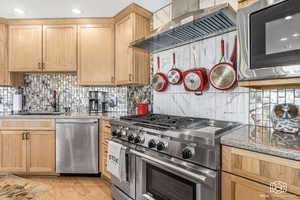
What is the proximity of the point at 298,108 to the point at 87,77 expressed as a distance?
260 cm

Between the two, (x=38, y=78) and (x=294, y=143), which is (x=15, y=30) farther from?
(x=294, y=143)

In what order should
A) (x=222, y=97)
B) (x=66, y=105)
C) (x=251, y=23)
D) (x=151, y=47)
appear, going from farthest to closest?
(x=66, y=105)
(x=151, y=47)
(x=222, y=97)
(x=251, y=23)

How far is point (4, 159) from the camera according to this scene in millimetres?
2602

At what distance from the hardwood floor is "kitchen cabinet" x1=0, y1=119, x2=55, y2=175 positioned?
0.20 m

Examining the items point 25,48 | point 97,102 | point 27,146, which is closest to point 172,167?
point 97,102

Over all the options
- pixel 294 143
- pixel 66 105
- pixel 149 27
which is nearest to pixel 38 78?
pixel 66 105

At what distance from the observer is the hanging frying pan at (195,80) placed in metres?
1.81

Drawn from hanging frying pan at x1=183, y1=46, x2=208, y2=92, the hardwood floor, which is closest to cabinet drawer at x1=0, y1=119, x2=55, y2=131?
the hardwood floor

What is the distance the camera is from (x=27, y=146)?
2.58 m

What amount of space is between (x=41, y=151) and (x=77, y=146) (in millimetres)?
562

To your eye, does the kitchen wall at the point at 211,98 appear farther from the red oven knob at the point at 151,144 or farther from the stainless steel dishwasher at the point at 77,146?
the stainless steel dishwasher at the point at 77,146

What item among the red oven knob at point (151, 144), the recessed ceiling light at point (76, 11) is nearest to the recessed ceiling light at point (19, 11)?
the recessed ceiling light at point (76, 11)

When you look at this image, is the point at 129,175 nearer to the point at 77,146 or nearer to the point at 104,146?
the point at 104,146

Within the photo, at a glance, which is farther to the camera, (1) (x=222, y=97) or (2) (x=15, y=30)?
(2) (x=15, y=30)
